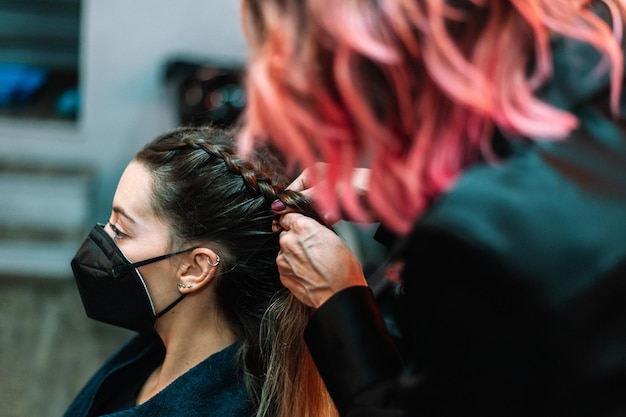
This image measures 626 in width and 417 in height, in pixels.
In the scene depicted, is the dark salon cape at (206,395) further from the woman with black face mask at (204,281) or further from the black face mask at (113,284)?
the black face mask at (113,284)

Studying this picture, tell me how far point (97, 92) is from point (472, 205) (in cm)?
338

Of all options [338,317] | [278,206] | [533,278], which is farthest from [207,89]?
[533,278]

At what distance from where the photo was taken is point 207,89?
3.57 metres

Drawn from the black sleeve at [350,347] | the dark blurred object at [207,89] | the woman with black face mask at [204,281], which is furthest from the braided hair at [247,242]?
the dark blurred object at [207,89]

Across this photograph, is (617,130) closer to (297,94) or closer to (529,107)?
(529,107)

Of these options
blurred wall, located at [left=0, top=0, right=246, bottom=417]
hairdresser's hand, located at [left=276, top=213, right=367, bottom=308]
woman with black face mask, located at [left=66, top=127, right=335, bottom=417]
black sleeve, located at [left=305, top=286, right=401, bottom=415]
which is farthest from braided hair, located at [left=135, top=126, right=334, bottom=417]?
blurred wall, located at [left=0, top=0, right=246, bottom=417]

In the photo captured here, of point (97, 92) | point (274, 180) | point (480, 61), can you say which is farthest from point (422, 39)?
point (97, 92)

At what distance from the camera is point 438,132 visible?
0.91 metres

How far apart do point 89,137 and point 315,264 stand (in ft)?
10.1

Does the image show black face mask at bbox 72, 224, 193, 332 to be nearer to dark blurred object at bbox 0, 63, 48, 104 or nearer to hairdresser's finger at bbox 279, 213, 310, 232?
hairdresser's finger at bbox 279, 213, 310, 232

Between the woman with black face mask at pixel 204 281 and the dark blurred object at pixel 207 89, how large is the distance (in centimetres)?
188

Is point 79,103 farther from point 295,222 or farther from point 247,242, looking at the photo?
point 295,222

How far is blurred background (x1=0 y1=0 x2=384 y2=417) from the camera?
3.76 m

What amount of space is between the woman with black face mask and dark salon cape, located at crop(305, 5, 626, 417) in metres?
0.52
